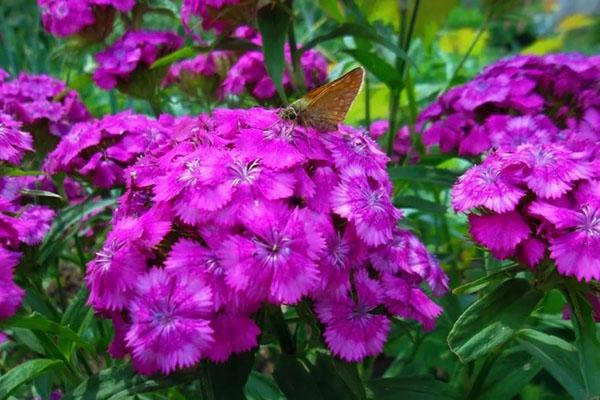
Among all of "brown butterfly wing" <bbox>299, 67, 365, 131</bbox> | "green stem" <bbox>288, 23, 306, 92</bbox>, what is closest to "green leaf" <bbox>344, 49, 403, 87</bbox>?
"green stem" <bbox>288, 23, 306, 92</bbox>

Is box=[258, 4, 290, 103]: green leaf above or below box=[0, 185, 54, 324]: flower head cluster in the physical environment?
above

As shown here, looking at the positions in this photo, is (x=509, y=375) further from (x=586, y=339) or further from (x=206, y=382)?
(x=206, y=382)

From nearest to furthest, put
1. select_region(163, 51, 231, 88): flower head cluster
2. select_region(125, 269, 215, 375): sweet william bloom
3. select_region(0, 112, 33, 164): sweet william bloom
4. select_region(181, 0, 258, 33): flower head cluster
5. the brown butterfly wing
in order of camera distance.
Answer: select_region(125, 269, 215, 375): sweet william bloom
the brown butterfly wing
select_region(0, 112, 33, 164): sweet william bloom
select_region(181, 0, 258, 33): flower head cluster
select_region(163, 51, 231, 88): flower head cluster

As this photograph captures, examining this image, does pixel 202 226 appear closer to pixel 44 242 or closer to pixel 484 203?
pixel 484 203

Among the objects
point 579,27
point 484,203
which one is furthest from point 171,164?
point 579,27

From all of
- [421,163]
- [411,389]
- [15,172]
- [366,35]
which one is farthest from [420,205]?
[15,172]

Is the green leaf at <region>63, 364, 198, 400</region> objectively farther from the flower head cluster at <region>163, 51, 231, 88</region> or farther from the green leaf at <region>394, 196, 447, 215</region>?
the flower head cluster at <region>163, 51, 231, 88</region>
